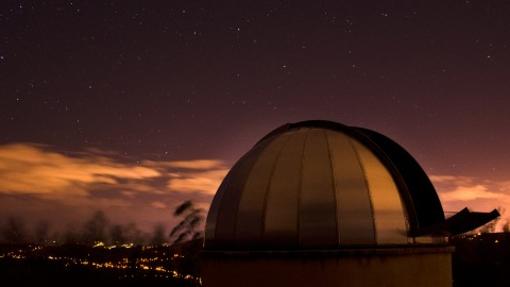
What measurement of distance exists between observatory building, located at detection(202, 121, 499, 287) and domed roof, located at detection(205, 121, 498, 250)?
0.06 feet

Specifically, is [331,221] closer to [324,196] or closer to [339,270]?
[324,196]

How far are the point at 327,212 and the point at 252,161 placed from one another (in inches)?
91.3

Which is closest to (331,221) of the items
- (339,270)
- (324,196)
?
(324,196)

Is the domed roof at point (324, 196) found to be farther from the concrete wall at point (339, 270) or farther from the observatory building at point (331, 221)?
the concrete wall at point (339, 270)

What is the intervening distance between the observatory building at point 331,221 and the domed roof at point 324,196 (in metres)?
0.02

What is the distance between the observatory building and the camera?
8.59 meters

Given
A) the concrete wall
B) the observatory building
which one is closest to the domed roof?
the observatory building

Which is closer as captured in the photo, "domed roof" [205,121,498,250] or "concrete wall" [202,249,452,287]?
"concrete wall" [202,249,452,287]

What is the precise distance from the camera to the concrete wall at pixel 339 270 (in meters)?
8.52

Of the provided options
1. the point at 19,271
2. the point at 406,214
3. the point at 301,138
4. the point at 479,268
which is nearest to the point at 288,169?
the point at 301,138

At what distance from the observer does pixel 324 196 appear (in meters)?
8.84

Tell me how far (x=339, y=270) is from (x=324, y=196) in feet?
4.22

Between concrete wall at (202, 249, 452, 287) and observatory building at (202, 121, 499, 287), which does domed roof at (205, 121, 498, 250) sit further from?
concrete wall at (202, 249, 452, 287)

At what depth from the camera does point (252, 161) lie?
10.4 metres
